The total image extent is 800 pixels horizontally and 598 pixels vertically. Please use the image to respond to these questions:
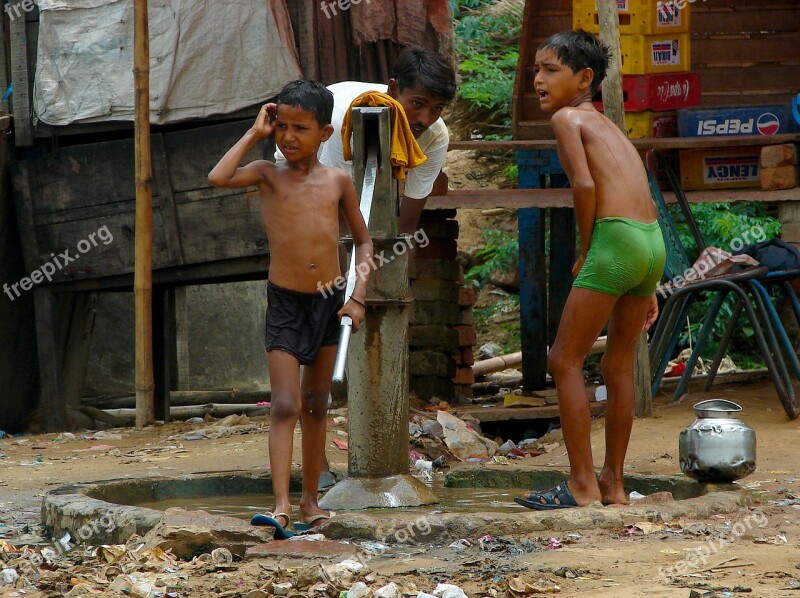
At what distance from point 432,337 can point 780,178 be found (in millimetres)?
3038

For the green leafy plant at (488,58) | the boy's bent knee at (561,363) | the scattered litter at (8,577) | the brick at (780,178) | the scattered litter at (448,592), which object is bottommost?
the scattered litter at (8,577)

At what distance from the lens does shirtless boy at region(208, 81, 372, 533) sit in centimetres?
429

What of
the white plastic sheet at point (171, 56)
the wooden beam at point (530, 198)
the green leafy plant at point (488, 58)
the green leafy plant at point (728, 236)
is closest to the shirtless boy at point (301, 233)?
the wooden beam at point (530, 198)

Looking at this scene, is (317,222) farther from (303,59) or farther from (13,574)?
(303,59)

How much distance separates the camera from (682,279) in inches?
305

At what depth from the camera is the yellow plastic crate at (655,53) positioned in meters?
8.85

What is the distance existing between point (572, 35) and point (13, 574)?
275cm

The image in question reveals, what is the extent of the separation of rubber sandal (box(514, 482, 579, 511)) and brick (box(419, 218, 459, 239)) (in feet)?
17.1

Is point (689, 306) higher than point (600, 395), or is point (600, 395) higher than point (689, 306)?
point (689, 306)

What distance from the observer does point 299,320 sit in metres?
4.34

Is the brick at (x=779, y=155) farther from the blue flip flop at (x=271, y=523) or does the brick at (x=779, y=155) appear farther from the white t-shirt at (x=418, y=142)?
the blue flip flop at (x=271, y=523)

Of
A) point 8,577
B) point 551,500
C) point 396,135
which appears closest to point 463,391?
point 396,135

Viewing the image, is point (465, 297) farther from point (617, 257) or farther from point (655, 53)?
point (617, 257)

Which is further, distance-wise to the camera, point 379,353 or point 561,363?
point 379,353
